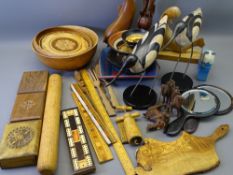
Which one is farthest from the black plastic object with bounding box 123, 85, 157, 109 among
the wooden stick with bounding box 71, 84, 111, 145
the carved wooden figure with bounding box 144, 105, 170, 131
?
the wooden stick with bounding box 71, 84, 111, 145

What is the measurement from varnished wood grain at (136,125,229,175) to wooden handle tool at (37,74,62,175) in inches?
9.6

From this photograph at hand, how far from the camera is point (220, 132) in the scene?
0.93 metres

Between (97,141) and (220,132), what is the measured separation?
15.8 inches

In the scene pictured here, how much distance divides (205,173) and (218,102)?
0.98 ft

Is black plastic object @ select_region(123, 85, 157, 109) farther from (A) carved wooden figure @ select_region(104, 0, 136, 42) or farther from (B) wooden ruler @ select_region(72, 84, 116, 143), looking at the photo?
(A) carved wooden figure @ select_region(104, 0, 136, 42)

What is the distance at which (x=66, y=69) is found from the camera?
1.18 meters

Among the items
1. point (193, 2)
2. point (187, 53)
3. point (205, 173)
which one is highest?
point (193, 2)

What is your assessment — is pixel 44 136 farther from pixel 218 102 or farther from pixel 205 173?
pixel 218 102

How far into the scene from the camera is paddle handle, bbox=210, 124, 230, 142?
91 cm

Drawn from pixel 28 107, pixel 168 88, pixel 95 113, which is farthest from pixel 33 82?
pixel 168 88

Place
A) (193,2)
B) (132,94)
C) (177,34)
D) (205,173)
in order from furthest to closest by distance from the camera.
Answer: (193,2) < (132,94) < (177,34) < (205,173)

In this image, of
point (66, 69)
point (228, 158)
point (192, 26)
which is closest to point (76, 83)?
point (66, 69)

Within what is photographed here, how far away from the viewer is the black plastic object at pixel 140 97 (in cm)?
103

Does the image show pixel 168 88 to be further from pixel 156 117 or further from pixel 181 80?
pixel 181 80
